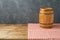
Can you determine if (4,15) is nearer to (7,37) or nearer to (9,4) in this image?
(9,4)

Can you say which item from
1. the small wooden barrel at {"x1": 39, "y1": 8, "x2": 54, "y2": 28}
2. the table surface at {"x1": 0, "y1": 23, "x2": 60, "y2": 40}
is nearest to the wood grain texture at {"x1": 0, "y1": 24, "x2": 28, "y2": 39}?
the table surface at {"x1": 0, "y1": 23, "x2": 60, "y2": 40}

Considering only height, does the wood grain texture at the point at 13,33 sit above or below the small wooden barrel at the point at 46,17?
below

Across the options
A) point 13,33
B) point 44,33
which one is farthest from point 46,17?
point 13,33

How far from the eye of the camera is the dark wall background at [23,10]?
4.30 ft

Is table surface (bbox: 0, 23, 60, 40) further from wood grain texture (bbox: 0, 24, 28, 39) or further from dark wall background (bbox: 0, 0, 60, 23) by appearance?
dark wall background (bbox: 0, 0, 60, 23)

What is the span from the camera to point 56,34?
1.01 meters

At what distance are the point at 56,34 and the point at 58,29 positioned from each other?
12cm

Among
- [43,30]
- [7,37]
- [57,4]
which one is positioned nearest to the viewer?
[7,37]

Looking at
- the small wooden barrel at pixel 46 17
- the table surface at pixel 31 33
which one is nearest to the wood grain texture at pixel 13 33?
the table surface at pixel 31 33

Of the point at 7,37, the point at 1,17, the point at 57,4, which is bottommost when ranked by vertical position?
the point at 7,37

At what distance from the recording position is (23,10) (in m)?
1.33

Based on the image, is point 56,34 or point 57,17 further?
point 57,17

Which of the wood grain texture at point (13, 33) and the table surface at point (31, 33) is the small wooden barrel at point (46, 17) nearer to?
the table surface at point (31, 33)

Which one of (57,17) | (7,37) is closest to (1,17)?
(7,37)
